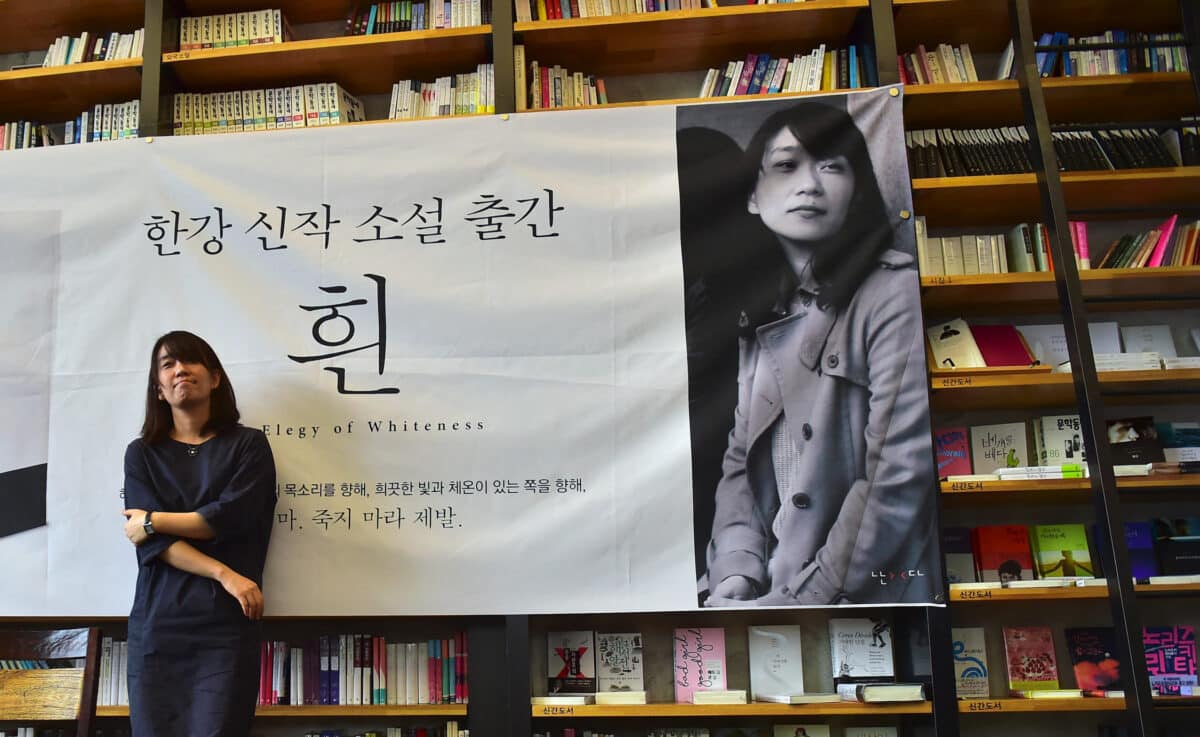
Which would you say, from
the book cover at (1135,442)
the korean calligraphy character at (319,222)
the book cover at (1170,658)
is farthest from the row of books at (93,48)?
the book cover at (1170,658)

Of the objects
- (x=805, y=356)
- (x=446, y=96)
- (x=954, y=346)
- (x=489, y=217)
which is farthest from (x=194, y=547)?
(x=954, y=346)

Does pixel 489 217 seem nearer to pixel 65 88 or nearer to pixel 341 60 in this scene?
pixel 341 60

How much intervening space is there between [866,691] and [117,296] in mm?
2650

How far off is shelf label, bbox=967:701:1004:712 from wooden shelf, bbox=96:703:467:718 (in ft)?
4.95

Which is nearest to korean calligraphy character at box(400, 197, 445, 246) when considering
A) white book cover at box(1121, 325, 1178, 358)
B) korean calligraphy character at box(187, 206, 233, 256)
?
korean calligraphy character at box(187, 206, 233, 256)

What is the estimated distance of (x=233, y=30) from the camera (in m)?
3.33

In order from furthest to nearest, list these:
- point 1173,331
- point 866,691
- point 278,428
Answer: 1. point 1173,331
2. point 278,428
3. point 866,691

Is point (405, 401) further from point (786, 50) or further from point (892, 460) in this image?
point (786, 50)

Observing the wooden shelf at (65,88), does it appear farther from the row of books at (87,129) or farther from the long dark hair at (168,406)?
the long dark hair at (168,406)

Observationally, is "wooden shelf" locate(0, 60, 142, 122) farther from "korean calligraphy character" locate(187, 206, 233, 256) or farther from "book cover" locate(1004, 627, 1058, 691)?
"book cover" locate(1004, 627, 1058, 691)

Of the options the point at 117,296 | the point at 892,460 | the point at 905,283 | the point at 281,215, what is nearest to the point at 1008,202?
the point at 905,283

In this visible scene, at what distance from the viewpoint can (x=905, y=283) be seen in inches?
109

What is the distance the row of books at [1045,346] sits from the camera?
113 inches

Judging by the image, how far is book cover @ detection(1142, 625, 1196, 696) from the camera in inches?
110
